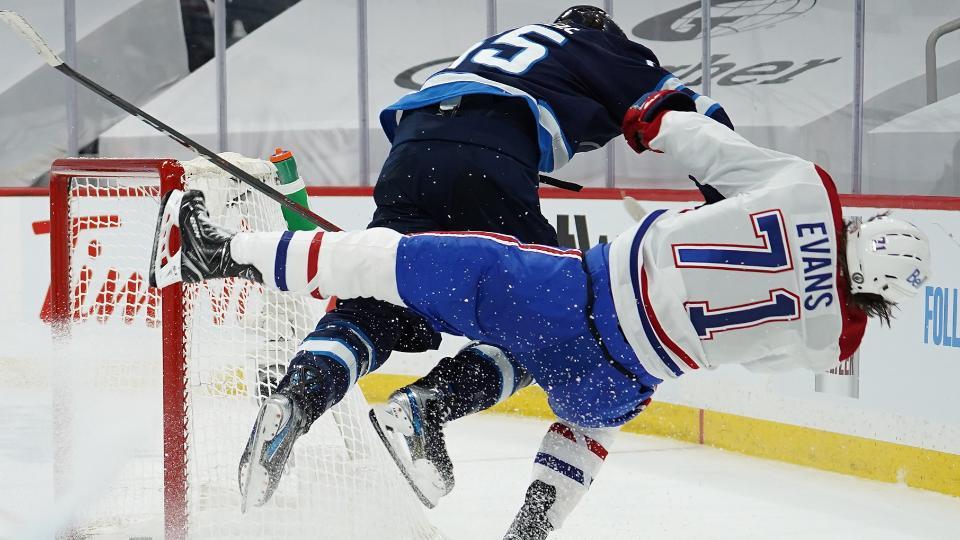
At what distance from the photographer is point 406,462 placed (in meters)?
2.07

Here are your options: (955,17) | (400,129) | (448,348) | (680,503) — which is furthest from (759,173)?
(448,348)

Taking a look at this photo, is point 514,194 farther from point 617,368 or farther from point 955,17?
point 955,17

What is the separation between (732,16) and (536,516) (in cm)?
284

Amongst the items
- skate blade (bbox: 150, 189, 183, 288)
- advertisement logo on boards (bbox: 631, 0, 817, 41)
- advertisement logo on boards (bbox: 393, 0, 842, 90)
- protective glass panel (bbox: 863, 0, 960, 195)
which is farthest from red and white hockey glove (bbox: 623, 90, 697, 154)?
advertisement logo on boards (bbox: 631, 0, 817, 41)

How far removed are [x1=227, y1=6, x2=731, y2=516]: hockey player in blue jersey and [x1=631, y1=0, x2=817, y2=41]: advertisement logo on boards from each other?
223 centimetres

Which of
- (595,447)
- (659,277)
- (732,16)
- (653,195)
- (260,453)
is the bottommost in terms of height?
(595,447)

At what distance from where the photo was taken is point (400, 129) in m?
→ 2.37

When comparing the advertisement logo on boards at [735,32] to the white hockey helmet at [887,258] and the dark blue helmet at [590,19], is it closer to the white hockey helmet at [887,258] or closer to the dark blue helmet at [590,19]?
the dark blue helmet at [590,19]

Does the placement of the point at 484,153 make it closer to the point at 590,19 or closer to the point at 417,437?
the point at 590,19

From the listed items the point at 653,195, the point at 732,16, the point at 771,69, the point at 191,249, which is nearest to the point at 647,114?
the point at 191,249

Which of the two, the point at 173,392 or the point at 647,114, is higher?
the point at 647,114

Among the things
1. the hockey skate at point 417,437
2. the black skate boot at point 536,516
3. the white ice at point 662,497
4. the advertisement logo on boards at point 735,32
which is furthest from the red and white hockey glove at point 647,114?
the advertisement logo on boards at point 735,32

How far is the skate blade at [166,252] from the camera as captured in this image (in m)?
2.16

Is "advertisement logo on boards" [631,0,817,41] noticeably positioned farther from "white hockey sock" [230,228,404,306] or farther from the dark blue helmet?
"white hockey sock" [230,228,404,306]
